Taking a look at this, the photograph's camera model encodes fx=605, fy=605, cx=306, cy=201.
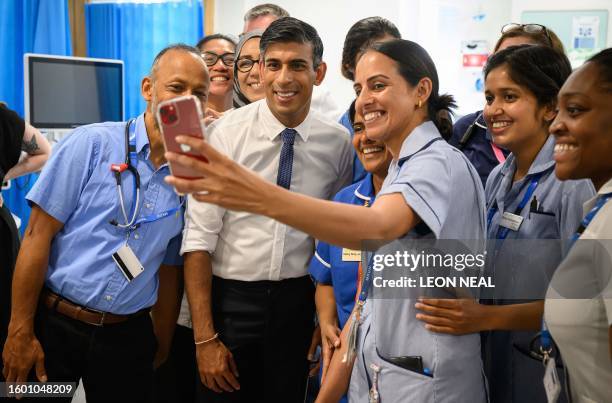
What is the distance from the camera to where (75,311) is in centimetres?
200

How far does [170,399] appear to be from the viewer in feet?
8.86

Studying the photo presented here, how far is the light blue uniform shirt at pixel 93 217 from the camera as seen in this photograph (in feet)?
6.50

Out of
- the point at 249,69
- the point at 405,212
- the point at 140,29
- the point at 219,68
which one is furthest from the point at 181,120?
the point at 140,29

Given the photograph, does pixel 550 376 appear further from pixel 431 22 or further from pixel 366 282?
pixel 431 22

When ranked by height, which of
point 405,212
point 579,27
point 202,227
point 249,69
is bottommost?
point 202,227

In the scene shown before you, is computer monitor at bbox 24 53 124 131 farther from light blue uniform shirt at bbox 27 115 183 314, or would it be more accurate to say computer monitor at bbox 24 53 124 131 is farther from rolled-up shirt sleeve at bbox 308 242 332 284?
rolled-up shirt sleeve at bbox 308 242 332 284

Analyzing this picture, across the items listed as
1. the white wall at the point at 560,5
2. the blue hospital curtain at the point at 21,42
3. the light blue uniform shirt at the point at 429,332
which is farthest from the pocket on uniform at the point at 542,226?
the white wall at the point at 560,5

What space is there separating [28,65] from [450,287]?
4.02m

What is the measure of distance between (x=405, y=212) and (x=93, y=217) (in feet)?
3.80

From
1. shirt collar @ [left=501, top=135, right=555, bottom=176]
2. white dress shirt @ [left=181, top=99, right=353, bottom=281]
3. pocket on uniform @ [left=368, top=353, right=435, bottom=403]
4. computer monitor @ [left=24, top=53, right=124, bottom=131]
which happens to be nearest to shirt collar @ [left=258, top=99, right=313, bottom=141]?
white dress shirt @ [left=181, top=99, right=353, bottom=281]

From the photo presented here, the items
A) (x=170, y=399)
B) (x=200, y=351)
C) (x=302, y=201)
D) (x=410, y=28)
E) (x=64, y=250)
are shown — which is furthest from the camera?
(x=410, y=28)

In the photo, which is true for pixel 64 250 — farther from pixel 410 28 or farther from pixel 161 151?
pixel 410 28

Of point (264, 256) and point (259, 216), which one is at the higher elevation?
point (259, 216)

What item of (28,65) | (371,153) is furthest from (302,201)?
(28,65)
